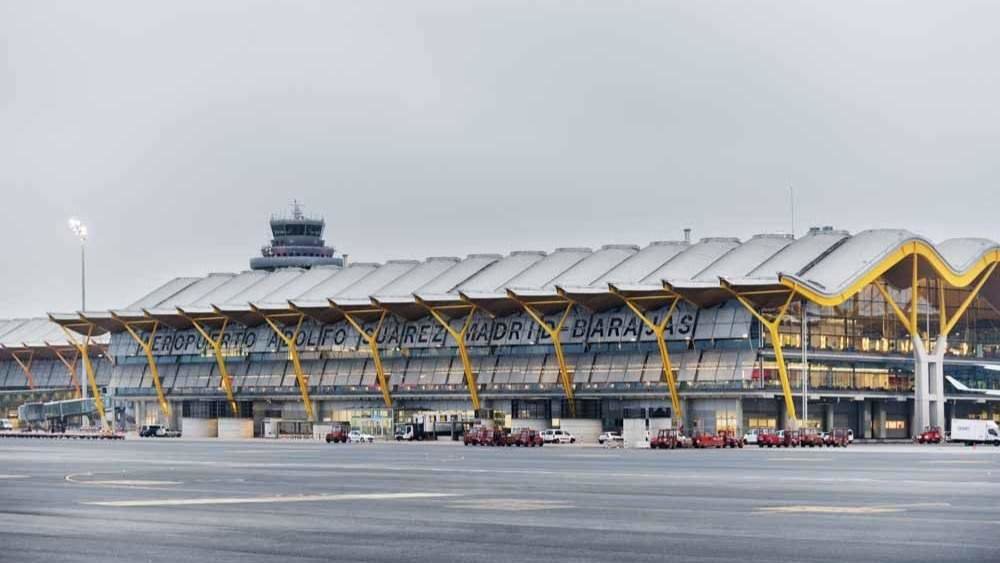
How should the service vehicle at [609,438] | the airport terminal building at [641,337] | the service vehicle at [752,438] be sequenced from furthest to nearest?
1. the airport terminal building at [641,337]
2. the service vehicle at [609,438]
3. the service vehicle at [752,438]

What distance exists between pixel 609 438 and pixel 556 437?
20.9 ft

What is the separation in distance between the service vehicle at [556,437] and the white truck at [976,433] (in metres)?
34.9

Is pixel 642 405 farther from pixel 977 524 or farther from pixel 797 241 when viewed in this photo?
pixel 977 524

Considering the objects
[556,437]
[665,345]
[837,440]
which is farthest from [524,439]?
[665,345]

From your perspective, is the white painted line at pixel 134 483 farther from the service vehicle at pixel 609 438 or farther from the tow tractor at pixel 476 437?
the service vehicle at pixel 609 438

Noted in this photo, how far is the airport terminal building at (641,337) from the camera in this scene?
14838 cm

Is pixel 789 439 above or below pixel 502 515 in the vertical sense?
below

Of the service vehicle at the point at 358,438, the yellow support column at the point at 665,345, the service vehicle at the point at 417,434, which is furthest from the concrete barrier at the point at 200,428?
the yellow support column at the point at 665,345

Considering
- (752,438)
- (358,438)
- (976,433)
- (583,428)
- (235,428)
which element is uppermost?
(976,433)

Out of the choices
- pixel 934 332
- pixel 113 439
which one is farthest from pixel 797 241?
pixel 113 439

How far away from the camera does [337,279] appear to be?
193 meters

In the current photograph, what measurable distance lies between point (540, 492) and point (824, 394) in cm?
10512

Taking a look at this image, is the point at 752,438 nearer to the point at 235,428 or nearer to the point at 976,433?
the point at 976,433

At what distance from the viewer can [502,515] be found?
124 feet
